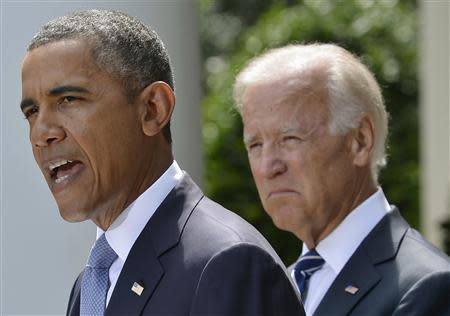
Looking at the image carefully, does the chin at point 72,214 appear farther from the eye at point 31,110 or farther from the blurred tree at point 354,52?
the blurred tree at point 354,52

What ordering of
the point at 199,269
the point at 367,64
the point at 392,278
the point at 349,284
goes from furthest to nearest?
the point at 367,64 < the point at 349,284 < the point at 392,278 < the point at 199,269

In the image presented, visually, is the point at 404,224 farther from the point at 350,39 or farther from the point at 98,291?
the point at 350,39

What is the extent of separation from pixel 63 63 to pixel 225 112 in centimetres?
960

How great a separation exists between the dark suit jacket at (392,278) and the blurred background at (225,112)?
0.80m

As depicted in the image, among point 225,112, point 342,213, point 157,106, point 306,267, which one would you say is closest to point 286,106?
point 342,213

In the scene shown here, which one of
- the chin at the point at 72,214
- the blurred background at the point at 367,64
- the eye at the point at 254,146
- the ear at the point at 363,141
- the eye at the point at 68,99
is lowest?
the blurred background at the point at 367,64

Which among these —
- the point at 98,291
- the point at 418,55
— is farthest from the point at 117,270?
the point at 418,55

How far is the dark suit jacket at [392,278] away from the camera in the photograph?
3.08 metres

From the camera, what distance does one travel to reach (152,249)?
2.46 metres

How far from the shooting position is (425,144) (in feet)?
31.1

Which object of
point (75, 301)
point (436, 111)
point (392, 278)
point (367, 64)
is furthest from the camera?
point (367, 64)

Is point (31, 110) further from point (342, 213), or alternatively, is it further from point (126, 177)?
point (342, 213)

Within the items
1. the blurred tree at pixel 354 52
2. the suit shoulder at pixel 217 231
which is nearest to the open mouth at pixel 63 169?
the suit shoulder at pixel 217 231

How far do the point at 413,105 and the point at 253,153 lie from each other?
9.46 metres
